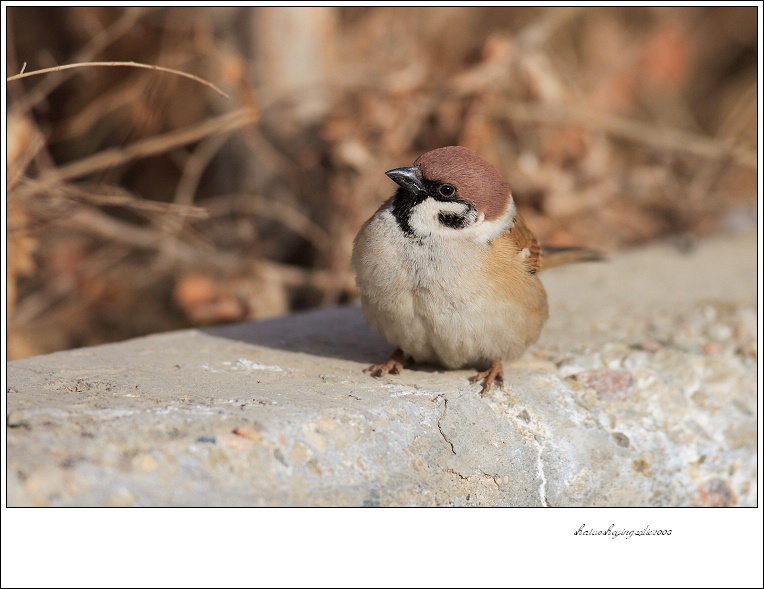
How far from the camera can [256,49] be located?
Answer: 18.2 feet

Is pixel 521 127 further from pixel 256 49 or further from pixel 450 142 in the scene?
pixel 256 49

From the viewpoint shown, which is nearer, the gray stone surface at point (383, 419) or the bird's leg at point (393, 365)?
the gray stone surface at point (383, 419)

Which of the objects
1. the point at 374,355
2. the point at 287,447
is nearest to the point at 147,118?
the point at 374,355

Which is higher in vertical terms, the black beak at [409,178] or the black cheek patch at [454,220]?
the black beak at [409,178]

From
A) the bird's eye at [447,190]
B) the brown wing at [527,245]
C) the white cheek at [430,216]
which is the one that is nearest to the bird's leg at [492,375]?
the brown wing at [527,245]

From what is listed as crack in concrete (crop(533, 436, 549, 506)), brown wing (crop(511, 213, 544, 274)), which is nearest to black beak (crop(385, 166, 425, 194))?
brown wing (crop(511, 213, 544, 274))

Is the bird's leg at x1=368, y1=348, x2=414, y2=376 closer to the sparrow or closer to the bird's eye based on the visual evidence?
the sparrow

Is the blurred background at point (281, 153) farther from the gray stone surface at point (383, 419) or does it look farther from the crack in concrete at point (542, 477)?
the crack in concrete at point (542, 477)

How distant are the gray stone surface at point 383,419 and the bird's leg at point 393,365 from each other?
0.23 ft

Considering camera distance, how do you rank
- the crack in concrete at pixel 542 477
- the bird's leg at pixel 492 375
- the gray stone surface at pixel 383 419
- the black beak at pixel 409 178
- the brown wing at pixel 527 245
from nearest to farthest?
the gray stone surface at pixel 383 419
the crack in concrete at pixel 542 477
the black beak at pixel 409 178
the bird's leg at pixel 492 375
the brown wing at pixel 527 245

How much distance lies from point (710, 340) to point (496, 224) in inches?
56.8

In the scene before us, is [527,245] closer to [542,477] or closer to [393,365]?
[393,365]

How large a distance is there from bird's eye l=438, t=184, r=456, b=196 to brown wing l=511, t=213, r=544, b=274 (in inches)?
13.9

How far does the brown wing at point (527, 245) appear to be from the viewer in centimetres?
303
